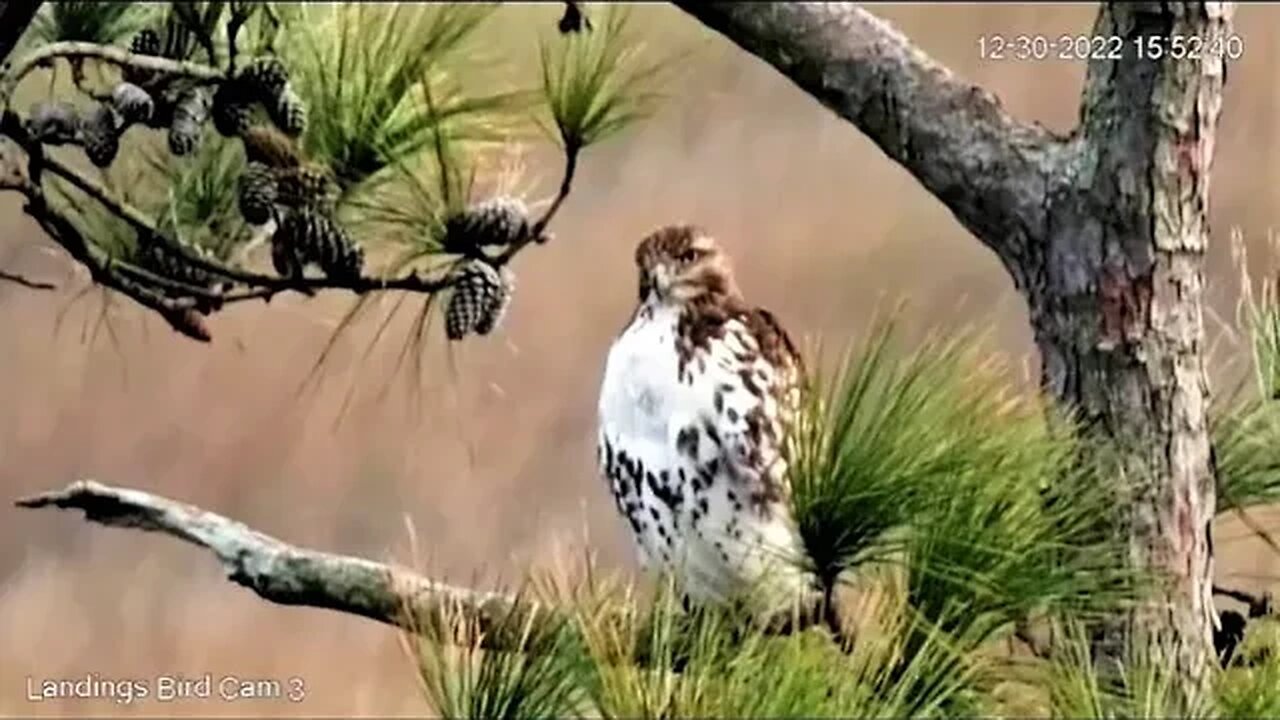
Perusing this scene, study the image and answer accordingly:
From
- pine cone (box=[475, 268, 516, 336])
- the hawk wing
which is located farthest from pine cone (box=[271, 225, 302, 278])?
the hawk wing

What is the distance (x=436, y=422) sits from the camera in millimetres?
1209

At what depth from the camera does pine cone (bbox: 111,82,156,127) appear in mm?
1167

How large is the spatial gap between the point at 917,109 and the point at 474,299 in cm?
26

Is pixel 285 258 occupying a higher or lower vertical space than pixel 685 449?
higher

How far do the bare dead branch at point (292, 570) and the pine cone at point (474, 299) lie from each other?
0.14 meters

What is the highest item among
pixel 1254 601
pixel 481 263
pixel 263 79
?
pixel 263 79

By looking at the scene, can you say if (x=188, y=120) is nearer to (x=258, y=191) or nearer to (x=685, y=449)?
(x=258, y=191)

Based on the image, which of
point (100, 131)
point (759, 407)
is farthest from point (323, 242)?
point (759, 407)

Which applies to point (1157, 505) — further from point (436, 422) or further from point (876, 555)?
point (436, 422)

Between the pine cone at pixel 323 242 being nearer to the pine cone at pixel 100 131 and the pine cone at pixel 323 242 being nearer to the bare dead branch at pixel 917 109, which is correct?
the pine cone at pixel 100 131

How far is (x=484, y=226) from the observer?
1162mm

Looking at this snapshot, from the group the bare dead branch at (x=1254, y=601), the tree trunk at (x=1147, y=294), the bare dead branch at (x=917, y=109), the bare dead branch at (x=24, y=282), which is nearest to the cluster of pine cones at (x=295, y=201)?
the bare dead branch at (x=24, y=282)

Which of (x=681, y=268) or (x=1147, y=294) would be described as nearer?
(x=1147, y=294)

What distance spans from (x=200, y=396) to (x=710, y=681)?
1.32ft
